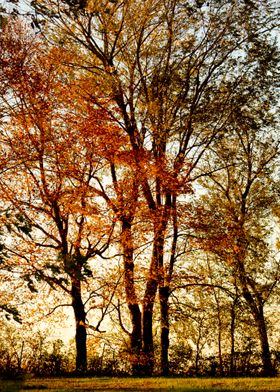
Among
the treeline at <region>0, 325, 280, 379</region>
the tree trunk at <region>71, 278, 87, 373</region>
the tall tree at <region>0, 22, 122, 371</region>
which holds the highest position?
the tall tree at <region>0, 22, 122, 371</region>

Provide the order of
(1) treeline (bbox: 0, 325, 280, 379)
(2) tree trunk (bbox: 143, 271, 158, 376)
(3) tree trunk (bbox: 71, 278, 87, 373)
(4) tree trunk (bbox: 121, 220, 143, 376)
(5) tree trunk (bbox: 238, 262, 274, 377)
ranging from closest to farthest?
(4) tree trunk (bbox: 121, 220, 143, 376), (2) tree trunk (bbox: 143, 271, 158, 376), (1) treeline (bbox: 0, 325, 280, 379), (3) tree trunk (bbox: 71, 278, 87, 373), (5) tree trunk (bbox: 238, 262, 274, 377)

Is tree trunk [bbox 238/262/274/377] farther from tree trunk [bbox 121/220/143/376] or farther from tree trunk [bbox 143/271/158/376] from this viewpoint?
tree trunk [bbox 121/220/143/376]

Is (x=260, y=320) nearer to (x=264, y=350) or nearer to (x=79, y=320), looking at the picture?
(x=264, y=350)

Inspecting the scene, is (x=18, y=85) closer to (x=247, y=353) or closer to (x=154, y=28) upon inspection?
(x=154, y=28)

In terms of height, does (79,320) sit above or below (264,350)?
above

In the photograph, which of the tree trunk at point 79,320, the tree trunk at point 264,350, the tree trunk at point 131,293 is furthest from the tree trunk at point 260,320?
the tree trunk at point 79,320

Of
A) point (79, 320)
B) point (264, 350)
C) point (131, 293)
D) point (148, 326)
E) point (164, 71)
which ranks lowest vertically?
point (264, 350)

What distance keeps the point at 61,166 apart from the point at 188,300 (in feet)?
40.1

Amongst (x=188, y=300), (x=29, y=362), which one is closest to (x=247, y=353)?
(x=188, y=300)

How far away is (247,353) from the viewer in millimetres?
26188

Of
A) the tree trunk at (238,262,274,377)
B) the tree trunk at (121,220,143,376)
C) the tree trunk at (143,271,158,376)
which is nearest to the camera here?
the tree trunk at (121,220,143,376)

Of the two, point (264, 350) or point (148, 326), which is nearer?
point (148, 326)

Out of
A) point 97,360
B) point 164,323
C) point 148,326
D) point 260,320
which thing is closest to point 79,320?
point 97,360

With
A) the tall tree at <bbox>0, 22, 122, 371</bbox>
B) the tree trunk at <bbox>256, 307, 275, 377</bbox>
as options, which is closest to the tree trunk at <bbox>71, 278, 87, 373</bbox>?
the tall tree at <bbox>0, 22, 122, 371</bbox>
